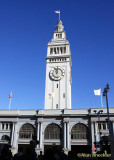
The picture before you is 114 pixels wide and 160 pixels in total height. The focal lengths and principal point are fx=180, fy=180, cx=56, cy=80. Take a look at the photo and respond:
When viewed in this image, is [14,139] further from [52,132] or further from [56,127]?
[56,127]

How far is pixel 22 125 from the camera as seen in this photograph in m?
55.0

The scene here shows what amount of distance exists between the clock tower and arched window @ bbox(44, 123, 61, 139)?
8.64 metres

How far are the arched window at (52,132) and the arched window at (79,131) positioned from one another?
13.7 feet

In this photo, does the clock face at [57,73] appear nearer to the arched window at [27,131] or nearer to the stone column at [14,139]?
the arched window at [27,131]

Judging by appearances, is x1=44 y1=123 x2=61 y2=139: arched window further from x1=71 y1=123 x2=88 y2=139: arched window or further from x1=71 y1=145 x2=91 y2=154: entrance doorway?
x1=71 y1=145 x2=91 y2=154: entrance doorway

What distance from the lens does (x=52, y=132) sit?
52875mm

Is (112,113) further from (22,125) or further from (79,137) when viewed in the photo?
(22,125)

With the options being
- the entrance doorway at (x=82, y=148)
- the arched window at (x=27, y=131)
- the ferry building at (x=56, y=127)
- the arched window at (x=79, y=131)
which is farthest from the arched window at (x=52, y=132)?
the entrance doorway at (x=82, y=148)

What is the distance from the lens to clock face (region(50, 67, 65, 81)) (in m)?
65.5

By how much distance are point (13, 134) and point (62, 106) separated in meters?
18.2

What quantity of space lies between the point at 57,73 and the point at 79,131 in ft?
75.9

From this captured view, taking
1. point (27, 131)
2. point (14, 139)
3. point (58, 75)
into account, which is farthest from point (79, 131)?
point (58, 75)

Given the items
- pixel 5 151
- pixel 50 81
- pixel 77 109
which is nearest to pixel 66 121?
pixel 77 109

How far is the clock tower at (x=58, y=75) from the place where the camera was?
61.8 m
